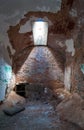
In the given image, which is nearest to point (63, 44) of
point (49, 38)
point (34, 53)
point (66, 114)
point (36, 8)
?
point (49, 38)

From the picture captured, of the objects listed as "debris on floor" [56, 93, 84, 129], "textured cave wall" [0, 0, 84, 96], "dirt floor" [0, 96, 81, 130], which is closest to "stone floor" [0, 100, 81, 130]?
"dirt floor" [0, 96, 81, 130]

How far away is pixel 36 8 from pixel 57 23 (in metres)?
0.75

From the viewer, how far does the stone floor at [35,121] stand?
16.6 ft

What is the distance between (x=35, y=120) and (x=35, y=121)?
0.23ft

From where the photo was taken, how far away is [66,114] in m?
5.60

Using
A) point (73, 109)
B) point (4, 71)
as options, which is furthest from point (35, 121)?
point (4, 71)

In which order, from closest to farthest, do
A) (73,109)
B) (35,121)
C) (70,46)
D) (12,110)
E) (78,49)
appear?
(35,121)
(73,109)
(12,110)
(78,49)
(70,46)

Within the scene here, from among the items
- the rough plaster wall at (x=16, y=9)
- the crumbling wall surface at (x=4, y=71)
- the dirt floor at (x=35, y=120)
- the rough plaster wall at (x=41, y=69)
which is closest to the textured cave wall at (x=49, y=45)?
the rough plaster wall at (x=41, y=69)

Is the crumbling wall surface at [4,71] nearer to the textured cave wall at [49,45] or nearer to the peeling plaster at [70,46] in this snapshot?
the textured cave wall at [49,45]

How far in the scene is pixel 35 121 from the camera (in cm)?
543

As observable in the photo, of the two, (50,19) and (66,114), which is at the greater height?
(50,19)

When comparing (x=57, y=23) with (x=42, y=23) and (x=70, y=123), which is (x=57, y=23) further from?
(x=70, y=123)

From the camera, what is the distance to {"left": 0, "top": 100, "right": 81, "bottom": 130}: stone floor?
5.05 m

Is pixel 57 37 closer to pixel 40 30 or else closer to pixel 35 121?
pixel 40 30
